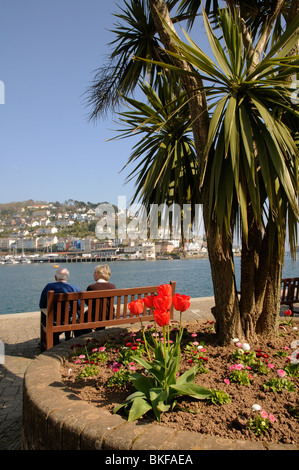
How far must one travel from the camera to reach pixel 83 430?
179 centimetres

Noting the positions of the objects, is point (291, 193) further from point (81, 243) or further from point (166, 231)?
point (81, 243)

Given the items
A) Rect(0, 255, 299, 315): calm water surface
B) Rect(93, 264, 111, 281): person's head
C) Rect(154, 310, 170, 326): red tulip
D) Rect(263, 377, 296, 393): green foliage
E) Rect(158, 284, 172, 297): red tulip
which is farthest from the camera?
Rect(0, 255, 299, 315): calm water surface

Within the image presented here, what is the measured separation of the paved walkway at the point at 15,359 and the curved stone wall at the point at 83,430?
1.62 feet

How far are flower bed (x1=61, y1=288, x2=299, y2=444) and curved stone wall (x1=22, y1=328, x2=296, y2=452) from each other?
0.44 ft

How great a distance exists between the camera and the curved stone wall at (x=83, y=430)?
1637 millimetres

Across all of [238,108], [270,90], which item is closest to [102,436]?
[238,108]

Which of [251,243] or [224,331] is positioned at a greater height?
[251,243]

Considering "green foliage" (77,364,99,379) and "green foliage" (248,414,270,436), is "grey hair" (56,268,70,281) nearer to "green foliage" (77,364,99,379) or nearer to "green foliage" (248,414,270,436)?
"green foliage" (77,364,99,379)

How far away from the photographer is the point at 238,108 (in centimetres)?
263

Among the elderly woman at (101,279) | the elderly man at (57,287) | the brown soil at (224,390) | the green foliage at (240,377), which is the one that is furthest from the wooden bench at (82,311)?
the green foliage at (240,377)

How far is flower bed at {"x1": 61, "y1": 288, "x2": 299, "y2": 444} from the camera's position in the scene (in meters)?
1.91

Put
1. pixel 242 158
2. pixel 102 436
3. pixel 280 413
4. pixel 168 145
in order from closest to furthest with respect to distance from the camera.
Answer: pixel 102 436, pixel 280 413, pixel 242 158, pixel 168 145

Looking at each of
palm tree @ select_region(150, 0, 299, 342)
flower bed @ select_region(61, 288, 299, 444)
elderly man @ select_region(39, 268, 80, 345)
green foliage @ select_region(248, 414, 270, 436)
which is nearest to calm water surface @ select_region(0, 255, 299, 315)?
palm tree @ select_region(150, 0, 299, 342)

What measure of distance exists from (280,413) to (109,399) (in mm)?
1001
